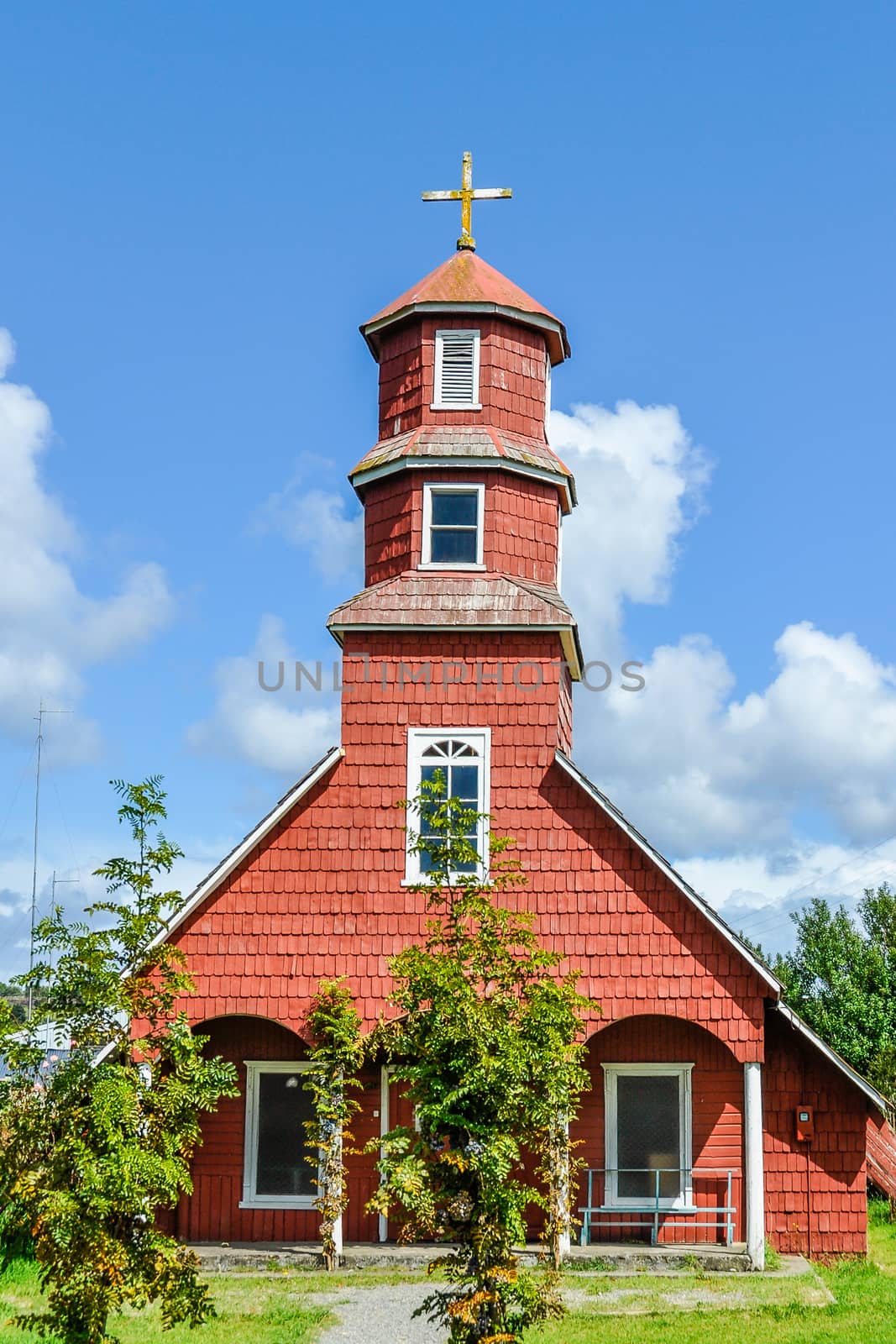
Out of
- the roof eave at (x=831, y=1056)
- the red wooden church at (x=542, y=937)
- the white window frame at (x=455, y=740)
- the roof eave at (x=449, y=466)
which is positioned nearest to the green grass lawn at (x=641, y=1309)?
the red wooden church at (x=542, y=937)

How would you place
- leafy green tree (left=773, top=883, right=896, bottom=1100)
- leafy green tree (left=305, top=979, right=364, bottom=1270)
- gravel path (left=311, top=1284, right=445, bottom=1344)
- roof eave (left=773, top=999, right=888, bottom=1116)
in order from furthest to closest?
1. leafy green tree (left=773, top=883, right=896, bottom=1100)
2. roof eave (left=773, top=999, right=888, bottom=1116)
3. leafy green tree (left=305, top=979, right=364, bottom=1270)
4. gravel path (left=311, top=1284, right=445, bottom=1344)

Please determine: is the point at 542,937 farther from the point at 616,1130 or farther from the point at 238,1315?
the point at 238,1315

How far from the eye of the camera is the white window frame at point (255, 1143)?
19.2 metres

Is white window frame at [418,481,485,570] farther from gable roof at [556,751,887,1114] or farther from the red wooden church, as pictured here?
gable roof at [556,751,887,1114]

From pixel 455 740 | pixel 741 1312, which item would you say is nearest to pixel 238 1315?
pixel 741 1312

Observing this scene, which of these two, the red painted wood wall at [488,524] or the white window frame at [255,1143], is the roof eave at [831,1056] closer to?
the white window frame at [255,1143]

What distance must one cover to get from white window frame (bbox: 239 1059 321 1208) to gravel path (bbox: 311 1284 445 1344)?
99.4 inches

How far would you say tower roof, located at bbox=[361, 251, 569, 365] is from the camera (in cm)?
2120

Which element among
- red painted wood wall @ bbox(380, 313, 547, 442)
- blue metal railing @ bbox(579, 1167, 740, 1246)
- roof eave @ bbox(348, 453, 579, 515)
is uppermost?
red painted wood wall @ bbox(380, 313, 547, 442)

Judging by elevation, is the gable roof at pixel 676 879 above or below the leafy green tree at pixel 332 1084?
above

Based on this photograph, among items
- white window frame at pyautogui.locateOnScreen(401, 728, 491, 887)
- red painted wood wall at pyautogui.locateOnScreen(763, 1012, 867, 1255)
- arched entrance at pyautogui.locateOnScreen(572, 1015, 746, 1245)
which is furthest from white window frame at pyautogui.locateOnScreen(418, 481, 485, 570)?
red painted wood wall at pyautogui.locateOnScreen(763, 1012, 867, 1255)

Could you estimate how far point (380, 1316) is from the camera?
50.3 feet

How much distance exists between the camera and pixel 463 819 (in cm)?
1323

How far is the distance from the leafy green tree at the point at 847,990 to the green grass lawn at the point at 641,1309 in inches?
534
